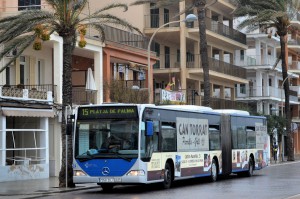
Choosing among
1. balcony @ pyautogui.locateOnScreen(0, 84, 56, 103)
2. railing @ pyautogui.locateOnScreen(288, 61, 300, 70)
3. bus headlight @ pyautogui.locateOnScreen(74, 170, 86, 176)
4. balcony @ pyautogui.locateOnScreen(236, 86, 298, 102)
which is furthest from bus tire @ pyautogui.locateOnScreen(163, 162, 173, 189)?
railing @ pyautogui.locateOnScreen(288, 61, 300, 70)

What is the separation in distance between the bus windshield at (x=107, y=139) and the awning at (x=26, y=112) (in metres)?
7.83

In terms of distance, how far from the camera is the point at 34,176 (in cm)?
3344

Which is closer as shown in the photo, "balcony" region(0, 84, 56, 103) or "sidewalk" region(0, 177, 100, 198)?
"sidewalk" region(0, 177, 100, 198)

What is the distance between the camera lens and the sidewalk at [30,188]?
24.7 m

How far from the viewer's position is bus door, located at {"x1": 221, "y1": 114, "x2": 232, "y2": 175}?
31.6 m

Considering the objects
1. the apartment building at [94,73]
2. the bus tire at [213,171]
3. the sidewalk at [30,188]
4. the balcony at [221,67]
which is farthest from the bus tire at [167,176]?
the balcony at [221,67]

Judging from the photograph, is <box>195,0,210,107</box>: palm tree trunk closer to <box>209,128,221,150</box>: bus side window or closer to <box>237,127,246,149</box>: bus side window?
<box>237,127,246,149</box>: bus side window

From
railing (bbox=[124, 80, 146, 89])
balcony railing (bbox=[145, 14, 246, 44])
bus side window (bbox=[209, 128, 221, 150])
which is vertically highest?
balcony railing (bbox=[145, 14, 246, 44])

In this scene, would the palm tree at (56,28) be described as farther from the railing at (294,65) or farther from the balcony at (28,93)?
the railing at (294,65)

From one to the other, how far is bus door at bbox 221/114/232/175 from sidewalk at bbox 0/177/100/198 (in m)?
6.55

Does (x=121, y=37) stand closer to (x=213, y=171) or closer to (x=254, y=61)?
(x=213, y=171)

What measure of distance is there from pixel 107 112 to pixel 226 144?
31.7ft

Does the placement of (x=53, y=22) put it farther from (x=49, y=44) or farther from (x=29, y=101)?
(x=49, y=44)

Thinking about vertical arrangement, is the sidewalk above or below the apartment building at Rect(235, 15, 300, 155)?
below
